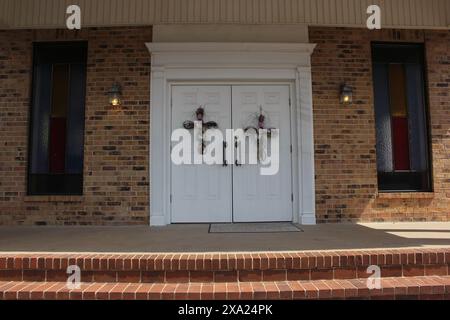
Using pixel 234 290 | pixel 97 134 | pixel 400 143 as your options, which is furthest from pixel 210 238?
pixel 400 143

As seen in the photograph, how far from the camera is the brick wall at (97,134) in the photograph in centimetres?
554

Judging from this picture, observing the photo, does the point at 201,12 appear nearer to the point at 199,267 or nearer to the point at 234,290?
the point at 199,267

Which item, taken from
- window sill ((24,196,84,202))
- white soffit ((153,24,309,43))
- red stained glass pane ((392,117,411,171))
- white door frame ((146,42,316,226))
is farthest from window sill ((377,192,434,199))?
window sill ((24,196,84,202))

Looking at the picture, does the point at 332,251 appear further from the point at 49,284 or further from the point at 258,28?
the point at 258,28

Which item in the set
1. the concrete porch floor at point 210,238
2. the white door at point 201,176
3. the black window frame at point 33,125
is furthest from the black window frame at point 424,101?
the black window frame at point 33,125

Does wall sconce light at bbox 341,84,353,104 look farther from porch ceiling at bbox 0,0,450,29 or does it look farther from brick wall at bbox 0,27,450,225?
porch ceiling at bbox 0,0,450,29

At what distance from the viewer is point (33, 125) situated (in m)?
5.75

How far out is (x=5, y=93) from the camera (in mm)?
5684

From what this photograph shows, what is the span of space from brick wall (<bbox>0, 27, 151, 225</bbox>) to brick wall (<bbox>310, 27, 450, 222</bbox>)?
2635 mm

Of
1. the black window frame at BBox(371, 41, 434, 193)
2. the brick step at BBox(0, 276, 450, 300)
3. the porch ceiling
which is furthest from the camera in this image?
the black window frame at BBox(371, 41, 434, 193)

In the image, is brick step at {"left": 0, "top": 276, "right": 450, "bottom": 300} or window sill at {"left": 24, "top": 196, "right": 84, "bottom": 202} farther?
window sill at {"left": 24, "top": 196, "right": 84, "bottom": 202}

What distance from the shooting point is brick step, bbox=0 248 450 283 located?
3.46 metres

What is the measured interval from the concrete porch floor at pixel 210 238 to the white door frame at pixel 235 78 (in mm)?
607
